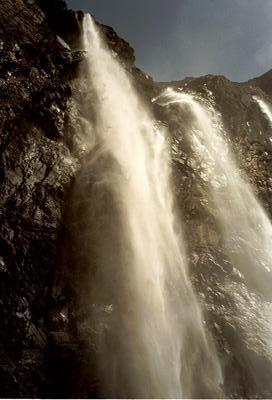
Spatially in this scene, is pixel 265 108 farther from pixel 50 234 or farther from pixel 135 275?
pixel 50 234

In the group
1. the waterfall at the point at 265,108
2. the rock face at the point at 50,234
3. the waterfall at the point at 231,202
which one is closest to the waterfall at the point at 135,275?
the rock face at the point at 50,234

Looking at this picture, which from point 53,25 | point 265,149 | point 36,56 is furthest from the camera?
point 265,149

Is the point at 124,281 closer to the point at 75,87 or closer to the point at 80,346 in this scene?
the point at 80,346

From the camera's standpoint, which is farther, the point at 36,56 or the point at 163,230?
the point at 36,56

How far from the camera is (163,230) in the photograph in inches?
699

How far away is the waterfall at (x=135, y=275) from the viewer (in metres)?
12.8

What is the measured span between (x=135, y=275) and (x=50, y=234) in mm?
3475

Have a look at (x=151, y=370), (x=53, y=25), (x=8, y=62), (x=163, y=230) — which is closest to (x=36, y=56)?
(x=8, y=62)

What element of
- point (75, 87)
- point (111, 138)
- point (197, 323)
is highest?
point (75, 87)

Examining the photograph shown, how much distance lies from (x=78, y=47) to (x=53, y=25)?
1911 mm

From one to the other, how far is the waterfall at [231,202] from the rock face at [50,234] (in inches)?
32.7

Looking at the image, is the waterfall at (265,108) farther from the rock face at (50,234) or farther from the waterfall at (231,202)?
the rock face at (50,234)

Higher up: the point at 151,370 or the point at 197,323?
the point at 197,323

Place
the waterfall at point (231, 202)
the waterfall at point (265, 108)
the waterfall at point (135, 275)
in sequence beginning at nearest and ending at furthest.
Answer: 1. the waterfall at point (135, 275)
2. the waterfall at point (231, 202)
3. the waterfall at point (265, 108)
